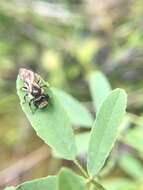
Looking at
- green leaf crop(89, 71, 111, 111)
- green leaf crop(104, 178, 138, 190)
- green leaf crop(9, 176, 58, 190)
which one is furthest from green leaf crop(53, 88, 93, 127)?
green leaf crop(9, 176, 58, 190)

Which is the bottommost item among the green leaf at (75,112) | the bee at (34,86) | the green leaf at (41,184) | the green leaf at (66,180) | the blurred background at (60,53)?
the blurred background at (60,53)

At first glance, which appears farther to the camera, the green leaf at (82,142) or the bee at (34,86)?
the green leaf at (82,142)

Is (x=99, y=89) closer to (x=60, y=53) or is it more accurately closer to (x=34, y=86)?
(x=34, y=86)

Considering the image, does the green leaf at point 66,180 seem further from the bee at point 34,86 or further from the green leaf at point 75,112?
the green leaf at point 75,112

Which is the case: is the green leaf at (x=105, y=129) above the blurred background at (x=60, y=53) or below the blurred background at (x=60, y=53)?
above

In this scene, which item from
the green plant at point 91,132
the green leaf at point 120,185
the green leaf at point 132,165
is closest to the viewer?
the green plant at point 91,132

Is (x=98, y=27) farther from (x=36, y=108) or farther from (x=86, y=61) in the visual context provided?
(x=36, y=108)

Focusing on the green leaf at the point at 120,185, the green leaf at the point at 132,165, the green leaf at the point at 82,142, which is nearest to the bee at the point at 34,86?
the green leaf at the point at 82,142

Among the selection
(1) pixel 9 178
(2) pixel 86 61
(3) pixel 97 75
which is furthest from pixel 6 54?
(3) pixel 97 75

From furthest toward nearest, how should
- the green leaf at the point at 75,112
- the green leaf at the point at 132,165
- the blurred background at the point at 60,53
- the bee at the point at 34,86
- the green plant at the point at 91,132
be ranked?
the blurred background at the point at 60,53 < the green leaf at the point at 132,165 < the green leaf at the point at 75,112 < the bee at the point at 34,86 < the green plant at the point at 91,132
